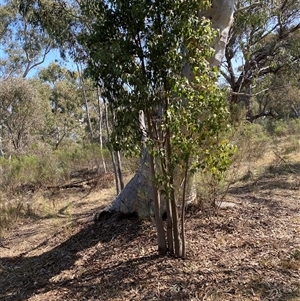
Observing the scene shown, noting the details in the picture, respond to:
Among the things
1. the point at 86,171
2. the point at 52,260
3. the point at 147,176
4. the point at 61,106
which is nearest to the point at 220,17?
the point at 147,176

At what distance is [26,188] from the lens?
9.34 meters

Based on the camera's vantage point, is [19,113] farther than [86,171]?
Yes

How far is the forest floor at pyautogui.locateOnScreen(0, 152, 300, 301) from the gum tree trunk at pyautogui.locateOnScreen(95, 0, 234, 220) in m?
0.19

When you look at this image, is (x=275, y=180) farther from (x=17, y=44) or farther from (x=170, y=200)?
(x=17, y=44)

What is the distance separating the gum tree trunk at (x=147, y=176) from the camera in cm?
429

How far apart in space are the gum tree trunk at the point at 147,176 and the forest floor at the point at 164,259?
19 centimetres

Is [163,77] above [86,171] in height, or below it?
above

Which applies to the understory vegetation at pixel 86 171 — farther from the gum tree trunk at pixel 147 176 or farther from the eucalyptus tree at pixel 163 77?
the eucalyptus tree at pixel 163 77

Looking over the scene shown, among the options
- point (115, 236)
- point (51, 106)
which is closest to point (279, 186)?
point (115, 236)

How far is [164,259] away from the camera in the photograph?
3621 millimetres

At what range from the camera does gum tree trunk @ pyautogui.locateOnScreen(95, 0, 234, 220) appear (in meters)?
4.29

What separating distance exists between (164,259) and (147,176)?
1.25 m

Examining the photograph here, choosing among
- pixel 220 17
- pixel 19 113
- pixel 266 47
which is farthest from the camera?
pixel 19 113

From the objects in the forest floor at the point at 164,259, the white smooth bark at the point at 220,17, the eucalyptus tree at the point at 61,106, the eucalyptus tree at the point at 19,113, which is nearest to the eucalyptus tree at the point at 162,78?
the forest floor at the point at 164,259
